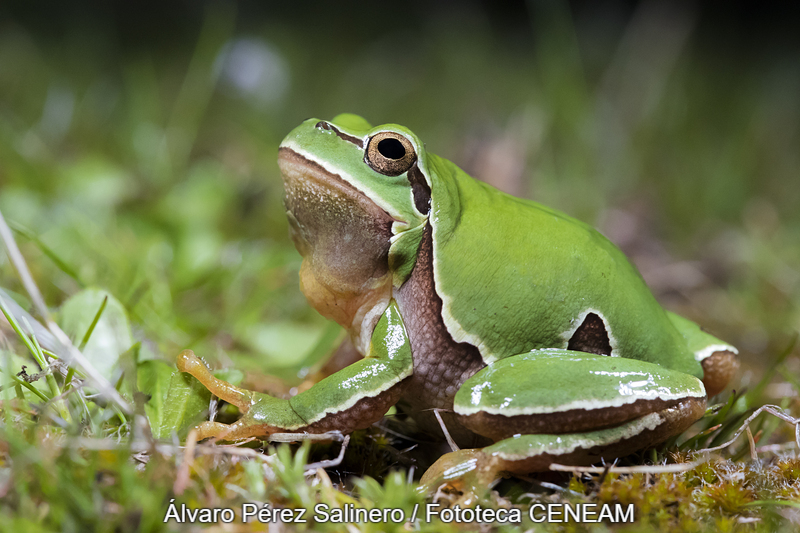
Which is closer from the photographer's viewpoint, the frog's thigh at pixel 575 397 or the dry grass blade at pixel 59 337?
the dry grass blade at pixel 59 337

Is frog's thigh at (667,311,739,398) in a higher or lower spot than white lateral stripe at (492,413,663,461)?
higher

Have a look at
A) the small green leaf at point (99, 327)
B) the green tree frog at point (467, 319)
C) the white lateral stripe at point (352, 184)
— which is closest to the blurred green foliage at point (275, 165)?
the small green leaf at point (99, 327)

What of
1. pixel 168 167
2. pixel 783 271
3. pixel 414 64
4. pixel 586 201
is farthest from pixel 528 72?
pixel 168 167

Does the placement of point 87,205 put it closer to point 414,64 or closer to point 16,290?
point 16,290

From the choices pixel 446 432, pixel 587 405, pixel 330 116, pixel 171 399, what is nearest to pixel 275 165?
pixel 330 116

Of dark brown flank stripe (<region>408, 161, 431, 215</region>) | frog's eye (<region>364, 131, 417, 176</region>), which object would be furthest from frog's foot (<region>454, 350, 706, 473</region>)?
frog's eye (<region>364, 131, 417, 176</region>)

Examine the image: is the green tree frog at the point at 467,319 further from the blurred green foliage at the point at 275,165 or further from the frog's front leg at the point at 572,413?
the blurred green foliage at the point at 275,165

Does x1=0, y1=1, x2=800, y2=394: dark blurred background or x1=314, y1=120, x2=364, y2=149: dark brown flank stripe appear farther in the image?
x1=0, y1=1, x2=800, y2=394: dark blurred background

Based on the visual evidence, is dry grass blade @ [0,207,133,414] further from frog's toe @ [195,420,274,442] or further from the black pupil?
the black pupil
